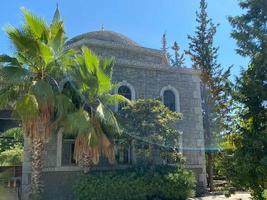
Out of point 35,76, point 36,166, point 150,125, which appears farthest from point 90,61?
point 36,166

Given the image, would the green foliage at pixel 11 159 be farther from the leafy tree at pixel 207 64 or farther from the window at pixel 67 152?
the leafy tree at pixel 207 64

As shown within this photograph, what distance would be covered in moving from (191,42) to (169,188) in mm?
17503

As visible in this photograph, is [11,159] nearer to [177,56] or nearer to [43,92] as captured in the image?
[43,92]

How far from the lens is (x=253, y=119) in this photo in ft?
41.2

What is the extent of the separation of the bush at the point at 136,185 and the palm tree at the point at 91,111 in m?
0.86

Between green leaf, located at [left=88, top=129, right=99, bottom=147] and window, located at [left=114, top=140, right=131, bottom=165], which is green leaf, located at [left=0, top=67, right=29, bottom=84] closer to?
green leaf, located at [left=88, top=129, right=99, bottom=147]

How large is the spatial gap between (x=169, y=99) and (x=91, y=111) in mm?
6237

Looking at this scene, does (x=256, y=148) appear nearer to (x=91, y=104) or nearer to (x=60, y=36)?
(x=91, y=104)

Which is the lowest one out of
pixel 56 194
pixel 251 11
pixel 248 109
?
pixel 56 194

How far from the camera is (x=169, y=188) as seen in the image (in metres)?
15.0

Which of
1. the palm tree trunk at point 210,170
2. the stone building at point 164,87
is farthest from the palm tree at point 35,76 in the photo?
the palm tree trunk at point 210,170

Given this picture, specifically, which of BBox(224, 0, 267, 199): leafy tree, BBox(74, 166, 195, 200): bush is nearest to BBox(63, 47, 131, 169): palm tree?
BBox(74, 166, 195, 200): bush

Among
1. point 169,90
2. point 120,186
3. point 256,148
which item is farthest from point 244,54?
point 120,186

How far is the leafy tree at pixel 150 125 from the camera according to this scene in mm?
15750
